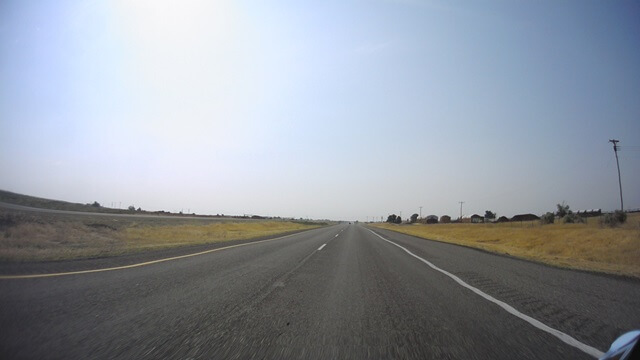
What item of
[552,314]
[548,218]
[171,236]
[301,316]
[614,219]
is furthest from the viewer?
[548,218]

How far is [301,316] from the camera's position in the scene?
14.0 ft

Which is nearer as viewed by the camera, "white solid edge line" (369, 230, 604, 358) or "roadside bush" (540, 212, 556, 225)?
"white solid edge line" (369, 230, 604, 358)

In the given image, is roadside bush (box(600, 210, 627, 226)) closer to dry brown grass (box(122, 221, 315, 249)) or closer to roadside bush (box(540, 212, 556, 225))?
roadside bush (box(540, 212, 556, 225))

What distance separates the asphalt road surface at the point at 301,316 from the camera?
3.06 meters

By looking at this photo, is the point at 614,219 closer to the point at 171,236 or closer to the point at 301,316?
the point at 301,316

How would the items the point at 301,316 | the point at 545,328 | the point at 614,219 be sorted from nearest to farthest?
1. the point at 545,328
2. the point at 301,316
3. the point at 614,219

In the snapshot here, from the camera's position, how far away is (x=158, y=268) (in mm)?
7547

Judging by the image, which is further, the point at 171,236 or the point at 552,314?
the point at 171,236

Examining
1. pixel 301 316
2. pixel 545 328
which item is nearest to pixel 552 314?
pixel 545 328

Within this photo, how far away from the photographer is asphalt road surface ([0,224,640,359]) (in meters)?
3.06

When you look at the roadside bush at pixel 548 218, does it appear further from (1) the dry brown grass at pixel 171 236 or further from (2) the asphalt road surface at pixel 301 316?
(2) the asphalt road surface at pixel 301 316

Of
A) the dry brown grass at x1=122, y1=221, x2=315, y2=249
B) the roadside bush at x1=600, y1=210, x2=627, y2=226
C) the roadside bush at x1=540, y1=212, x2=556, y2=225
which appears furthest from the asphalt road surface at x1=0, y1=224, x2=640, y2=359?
the roadside bush at x1=540, y1=212, x2=556, y2=225

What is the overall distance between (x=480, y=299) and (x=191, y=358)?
4634 millimetres

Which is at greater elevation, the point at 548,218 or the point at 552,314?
the point at 548,218
